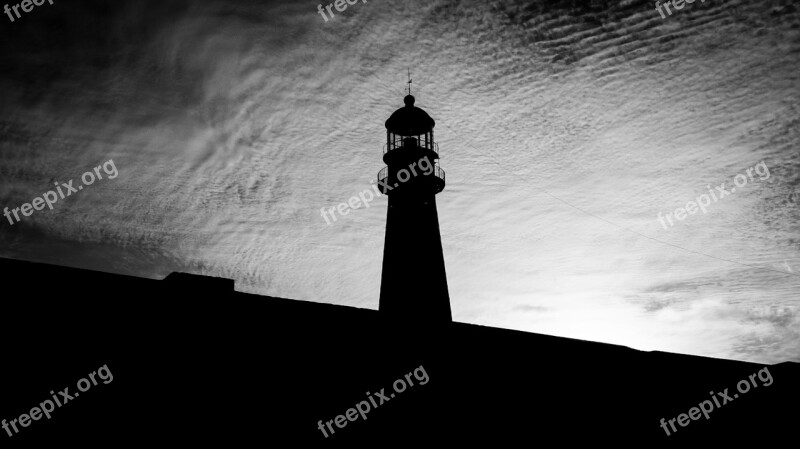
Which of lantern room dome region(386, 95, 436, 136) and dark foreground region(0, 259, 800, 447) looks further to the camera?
lantern room dome region(386, 95, 436, 136)

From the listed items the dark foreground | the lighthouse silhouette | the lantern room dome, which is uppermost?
the lantern room dome

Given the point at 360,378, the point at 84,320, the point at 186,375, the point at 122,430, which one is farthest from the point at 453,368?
the point at 84,320

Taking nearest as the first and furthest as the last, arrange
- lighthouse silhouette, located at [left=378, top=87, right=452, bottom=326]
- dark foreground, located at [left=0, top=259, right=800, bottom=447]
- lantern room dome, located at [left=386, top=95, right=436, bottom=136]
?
dark foreground, located at [left=0, top=259, right=800, bottom=447]
lighthouse silhouette, located at [left=378, top=87, right=452, bottom=326]
lantern room dome, located at [left=386, top=95, right=436, bottom=136]

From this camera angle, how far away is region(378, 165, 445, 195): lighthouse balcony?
18.2 m

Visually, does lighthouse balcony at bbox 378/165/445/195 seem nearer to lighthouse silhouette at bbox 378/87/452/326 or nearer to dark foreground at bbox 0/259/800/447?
lighthouse silhouette at bbox 378/87/452/326

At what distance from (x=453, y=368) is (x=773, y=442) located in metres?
8.44

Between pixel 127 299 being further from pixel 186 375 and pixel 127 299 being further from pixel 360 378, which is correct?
pixel 360 378

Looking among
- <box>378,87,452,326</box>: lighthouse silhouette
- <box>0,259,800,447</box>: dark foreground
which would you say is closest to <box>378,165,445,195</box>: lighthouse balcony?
<box>378,87,452,326</box>: lighthouse silhouette

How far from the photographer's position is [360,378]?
9.47 m

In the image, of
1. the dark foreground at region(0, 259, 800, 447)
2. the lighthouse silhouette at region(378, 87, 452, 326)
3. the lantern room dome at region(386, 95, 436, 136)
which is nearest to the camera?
the dark foreground at region(0, 259, 800, 447)

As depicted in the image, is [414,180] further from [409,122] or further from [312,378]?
[312,378]

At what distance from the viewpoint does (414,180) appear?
18.2 m

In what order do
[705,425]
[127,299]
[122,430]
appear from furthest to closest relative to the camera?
1. [705,425]
2. [127,299]
3. [122,430]

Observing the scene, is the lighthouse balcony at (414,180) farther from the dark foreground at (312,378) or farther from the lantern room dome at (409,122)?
the dark foreground at (312,378)
